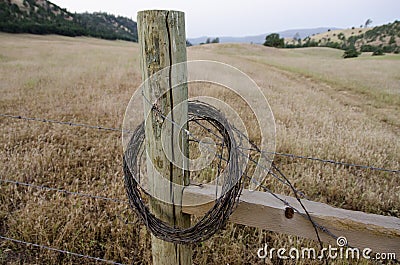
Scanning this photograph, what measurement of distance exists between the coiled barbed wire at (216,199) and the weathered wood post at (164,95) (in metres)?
0.10

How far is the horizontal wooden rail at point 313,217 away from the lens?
53.9 inches

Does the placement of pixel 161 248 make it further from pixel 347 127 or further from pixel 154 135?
pixel 347 127

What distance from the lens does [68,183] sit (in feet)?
11.7

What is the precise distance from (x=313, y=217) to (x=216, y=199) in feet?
1.79

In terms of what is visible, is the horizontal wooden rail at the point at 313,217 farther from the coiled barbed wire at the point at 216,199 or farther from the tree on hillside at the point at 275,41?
the tree on hillside at the point at 275,41

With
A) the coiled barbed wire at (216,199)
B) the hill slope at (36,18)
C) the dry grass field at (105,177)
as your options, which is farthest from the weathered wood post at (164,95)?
the hill slope at (36,18)

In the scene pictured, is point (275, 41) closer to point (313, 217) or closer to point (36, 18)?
point (36, 18)

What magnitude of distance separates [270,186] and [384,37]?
8572 cm

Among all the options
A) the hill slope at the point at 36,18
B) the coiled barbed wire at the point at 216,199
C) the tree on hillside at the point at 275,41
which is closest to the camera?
the coiled barbed wire at the point at 216,199

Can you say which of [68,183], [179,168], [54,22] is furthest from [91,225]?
[54,22]

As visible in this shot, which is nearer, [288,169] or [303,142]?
[288,169]

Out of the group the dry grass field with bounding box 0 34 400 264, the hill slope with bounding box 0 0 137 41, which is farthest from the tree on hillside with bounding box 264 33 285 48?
the dry grass field with bounding box 0 34 400 264

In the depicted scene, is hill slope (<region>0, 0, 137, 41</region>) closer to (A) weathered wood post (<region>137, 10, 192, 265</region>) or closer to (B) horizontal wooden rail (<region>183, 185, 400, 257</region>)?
(A) weathered wood post (<region>137, 10, 192, 265</region>)

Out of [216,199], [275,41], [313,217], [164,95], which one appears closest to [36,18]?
[275,41]
